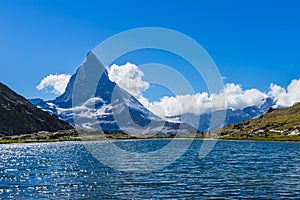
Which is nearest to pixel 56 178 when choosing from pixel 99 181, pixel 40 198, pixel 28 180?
pixel 28 180

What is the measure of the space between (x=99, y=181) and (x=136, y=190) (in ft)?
41.8

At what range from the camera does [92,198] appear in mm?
48188

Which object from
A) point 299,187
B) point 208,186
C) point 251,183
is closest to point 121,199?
point 208,186

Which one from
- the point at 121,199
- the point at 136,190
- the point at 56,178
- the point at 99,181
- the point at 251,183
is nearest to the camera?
the point at 121,199

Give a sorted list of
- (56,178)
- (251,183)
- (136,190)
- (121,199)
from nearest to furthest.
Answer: (121,199)
(136,190)
(251,183)
(56,178)

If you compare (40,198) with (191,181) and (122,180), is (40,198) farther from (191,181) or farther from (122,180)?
(191,181)

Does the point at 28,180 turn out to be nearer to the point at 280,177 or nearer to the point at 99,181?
the point at 99,181

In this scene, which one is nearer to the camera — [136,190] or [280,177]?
[136,190]

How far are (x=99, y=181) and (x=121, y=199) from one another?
58.9ft

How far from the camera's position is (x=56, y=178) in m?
68.7

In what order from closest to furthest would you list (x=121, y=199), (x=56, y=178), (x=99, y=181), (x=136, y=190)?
1. (x=121, y=199)
2. (x=136, y=190)
3. (x=99, y=181)
4. (x=56, y=178)

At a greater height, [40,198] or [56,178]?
[56,178]

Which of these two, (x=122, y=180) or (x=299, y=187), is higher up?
(x=122, y=180)

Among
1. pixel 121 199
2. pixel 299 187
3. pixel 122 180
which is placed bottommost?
pixel 121 199
